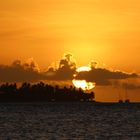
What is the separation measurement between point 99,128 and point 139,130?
7239mm

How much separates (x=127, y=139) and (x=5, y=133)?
18873 mm

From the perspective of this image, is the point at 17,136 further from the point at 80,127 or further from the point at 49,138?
the point at 80,127

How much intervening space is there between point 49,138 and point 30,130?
1542cm

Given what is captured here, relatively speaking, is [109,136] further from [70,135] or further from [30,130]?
[30,130]

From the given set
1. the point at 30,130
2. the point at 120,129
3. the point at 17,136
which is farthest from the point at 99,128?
the point at 17,136

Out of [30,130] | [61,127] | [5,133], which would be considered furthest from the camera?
[61,127]

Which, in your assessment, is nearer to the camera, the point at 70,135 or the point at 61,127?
the point at 70,135

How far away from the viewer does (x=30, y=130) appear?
121 meters

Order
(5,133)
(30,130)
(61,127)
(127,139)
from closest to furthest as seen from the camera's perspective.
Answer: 1. (127,139)
2. (5,133)
3. (30,130)
4. (61,127)

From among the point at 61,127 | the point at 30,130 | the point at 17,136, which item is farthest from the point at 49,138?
the point at 61,127

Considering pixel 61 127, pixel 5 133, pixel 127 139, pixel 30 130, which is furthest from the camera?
pixel 61 127

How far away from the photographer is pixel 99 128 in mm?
127688

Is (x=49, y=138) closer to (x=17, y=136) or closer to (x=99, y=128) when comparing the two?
(x=17, y=136)

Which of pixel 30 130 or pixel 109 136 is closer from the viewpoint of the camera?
pixel 109 136
